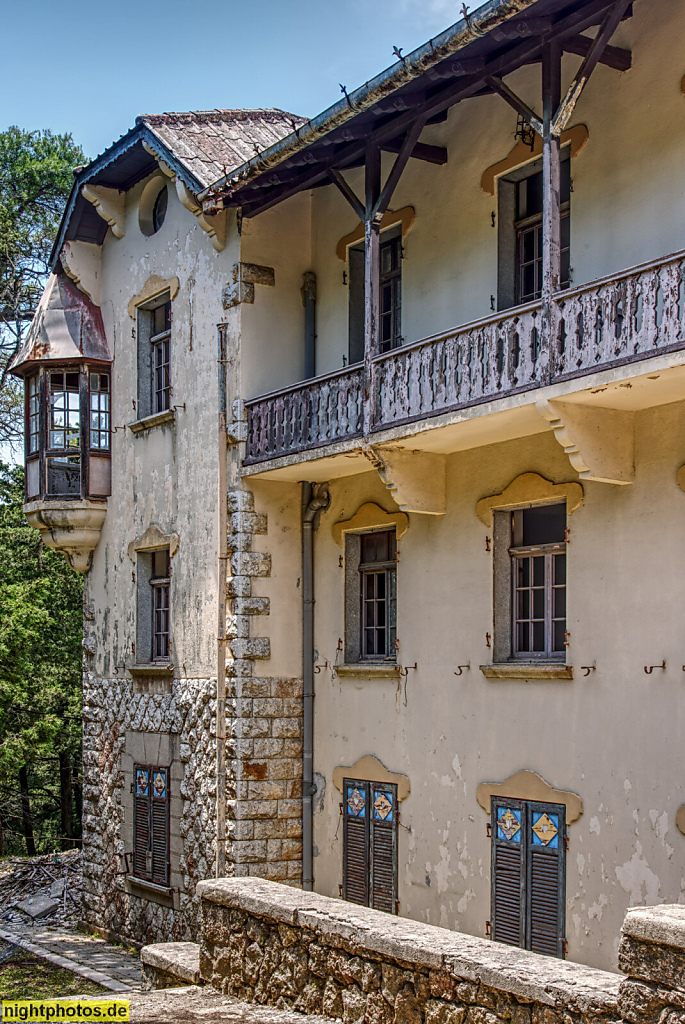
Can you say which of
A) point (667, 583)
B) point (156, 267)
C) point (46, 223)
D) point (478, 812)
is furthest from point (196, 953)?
point (46, 223)

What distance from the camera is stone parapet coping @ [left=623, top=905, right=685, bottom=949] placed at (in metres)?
5.64

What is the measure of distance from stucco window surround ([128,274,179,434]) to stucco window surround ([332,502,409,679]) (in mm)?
3898

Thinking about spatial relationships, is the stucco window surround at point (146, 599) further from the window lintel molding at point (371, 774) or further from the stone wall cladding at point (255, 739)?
the window lintel molding at point (371, 774)

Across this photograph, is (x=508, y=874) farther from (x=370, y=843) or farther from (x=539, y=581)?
(x=539, y=581)

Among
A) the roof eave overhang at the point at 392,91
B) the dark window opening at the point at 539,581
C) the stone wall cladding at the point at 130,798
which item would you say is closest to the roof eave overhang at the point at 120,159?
the roof eave overhang at the point at 392,91

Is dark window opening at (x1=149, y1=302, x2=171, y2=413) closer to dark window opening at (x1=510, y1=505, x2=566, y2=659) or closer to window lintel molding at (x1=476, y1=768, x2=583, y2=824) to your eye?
dark window opening at (x1=510, y1=505, x2=566, y2=659)

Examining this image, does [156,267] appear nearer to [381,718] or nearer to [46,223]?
[381,718]

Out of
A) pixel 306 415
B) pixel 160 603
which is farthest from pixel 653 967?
pixel 160 603

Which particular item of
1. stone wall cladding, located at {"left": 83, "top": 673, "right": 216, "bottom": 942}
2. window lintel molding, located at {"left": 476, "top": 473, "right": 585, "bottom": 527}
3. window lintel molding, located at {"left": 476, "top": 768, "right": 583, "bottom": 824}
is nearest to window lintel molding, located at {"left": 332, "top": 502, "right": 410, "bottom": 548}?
window lintel molding, located at {"left": 476, "top": 473, "right": 585, "bottom": 527}

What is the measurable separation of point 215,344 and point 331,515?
2711 millimetres

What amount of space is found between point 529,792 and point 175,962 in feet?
11.7

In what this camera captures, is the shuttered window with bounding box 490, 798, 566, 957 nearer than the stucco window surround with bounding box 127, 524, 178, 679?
Yes

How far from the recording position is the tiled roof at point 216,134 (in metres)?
15.0

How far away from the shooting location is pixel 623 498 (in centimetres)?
1044
